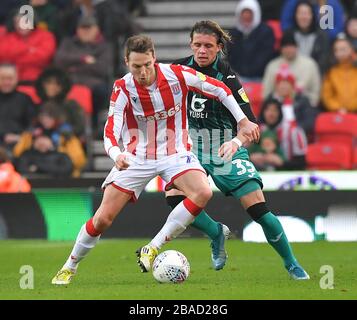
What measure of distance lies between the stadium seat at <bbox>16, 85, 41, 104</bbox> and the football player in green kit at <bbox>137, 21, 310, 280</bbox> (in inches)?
274

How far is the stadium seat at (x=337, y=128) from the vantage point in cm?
1595

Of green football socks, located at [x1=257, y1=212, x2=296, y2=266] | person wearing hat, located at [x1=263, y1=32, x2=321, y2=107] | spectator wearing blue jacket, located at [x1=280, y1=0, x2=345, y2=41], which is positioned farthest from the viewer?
spectator wearing blue jacket, located at [x1=280, y1=0, x2=345, y2=41]

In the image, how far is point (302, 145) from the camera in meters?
15.5

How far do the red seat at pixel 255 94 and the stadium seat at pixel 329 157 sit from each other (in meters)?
1.17

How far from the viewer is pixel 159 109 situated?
30.0ft

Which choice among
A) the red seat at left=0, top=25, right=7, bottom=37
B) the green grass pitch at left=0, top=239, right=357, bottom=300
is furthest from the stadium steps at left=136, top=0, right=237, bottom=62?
the green grass pitch at left=0, top=239, right=357, bottom=300

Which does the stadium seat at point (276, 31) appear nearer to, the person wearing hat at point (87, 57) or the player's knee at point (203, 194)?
the person wearing hat at point (87, 57)

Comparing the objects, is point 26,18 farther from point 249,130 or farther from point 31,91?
point 249,130

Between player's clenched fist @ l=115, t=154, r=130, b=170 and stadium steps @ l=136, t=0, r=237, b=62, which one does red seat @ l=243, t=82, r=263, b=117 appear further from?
player's clenched fist @ l=115, t=154, r=130, b=170

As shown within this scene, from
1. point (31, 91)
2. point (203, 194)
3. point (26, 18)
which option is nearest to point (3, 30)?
point (26, 18)

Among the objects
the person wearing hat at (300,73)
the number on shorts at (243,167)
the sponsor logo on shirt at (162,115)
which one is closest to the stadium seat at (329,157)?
the person wearing hat at (300,73)

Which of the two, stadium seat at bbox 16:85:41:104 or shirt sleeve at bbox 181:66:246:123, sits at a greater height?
shirt sleeve at bbox 181:66:246:123

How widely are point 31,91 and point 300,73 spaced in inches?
162

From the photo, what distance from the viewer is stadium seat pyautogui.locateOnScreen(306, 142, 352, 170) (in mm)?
15695
